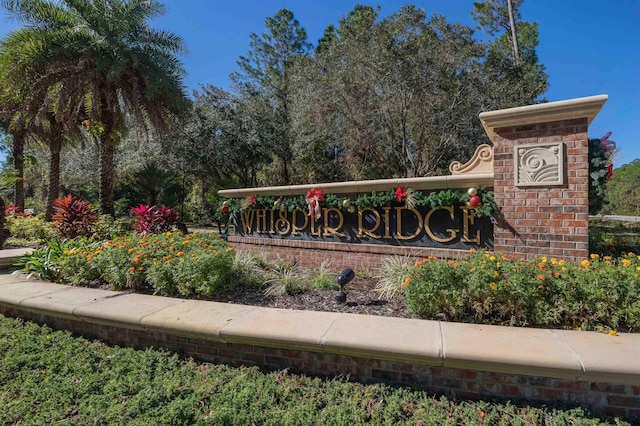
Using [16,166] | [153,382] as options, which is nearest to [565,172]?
[153,382]

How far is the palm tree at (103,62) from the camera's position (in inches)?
345

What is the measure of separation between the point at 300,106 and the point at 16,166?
12.8 meters

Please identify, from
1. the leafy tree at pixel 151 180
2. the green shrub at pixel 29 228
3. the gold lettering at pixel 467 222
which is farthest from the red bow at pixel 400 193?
the leafy tree at pixel 151 180

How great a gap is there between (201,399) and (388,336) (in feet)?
4.81

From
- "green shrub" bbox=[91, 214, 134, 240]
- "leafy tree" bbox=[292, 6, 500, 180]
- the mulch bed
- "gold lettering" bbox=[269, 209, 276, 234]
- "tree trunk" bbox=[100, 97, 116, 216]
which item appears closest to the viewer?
the mulch bed

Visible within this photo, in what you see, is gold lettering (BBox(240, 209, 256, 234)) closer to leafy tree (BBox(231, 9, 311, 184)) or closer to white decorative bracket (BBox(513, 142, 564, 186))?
white decorative bracket (BBox(513, 142, 564, 186))

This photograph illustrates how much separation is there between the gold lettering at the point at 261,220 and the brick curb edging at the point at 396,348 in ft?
11.0

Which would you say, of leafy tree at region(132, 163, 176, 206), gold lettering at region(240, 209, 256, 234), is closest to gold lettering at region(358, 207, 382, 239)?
gold lettering at region(240, 209, 256, 234)

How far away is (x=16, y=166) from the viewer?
45.7 ft

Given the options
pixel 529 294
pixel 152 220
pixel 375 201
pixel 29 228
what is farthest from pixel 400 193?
pixel 29 228

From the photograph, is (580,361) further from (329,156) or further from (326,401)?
(329,156)

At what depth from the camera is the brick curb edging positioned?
2.07 metres

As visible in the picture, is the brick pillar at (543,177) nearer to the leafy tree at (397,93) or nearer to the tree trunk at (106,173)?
the leafy tree at (397,93)

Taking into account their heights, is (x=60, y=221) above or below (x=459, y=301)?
above
